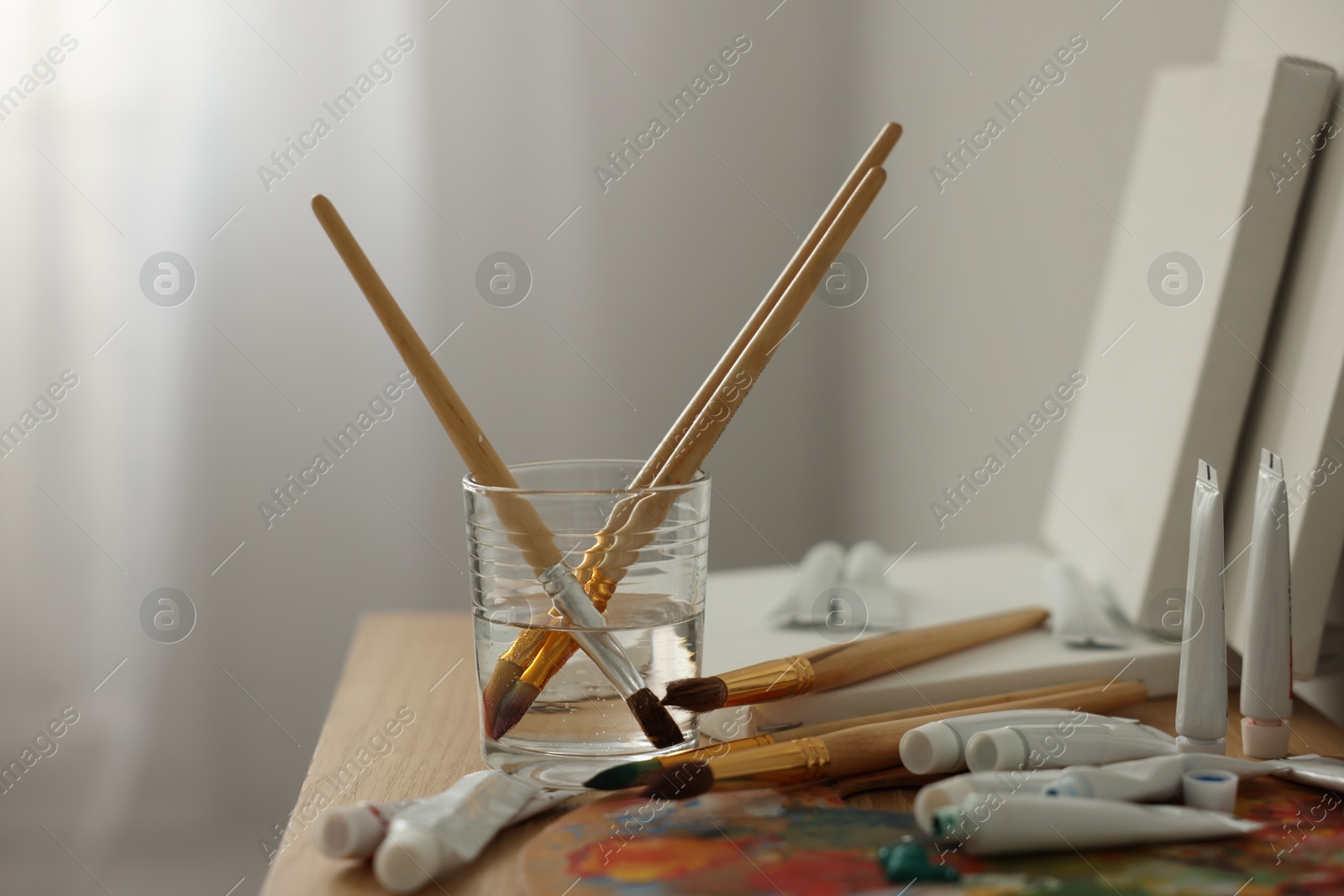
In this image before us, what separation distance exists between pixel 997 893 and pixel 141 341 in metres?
1.27

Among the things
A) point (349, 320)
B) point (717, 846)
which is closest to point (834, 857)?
point (717, 846)

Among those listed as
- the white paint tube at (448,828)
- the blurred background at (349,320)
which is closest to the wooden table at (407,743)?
the white paint tube at (448,828)

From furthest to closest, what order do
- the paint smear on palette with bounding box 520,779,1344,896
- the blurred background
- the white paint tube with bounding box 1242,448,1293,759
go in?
the blurred background, the white paint tube with bounding box 1242,448,1293,759, the paint smear on palette with bounding box 520,779,1344,896

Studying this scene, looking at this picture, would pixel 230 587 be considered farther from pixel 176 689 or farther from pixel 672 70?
pixel 672 70

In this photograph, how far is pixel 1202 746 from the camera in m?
0.43

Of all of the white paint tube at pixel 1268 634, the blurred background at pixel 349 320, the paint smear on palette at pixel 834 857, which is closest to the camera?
the paint smear on palette at pixel 834 857

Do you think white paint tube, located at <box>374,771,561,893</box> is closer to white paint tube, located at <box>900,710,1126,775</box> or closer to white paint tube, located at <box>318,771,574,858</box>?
white paint tube, located at <box>318,771,574,858</box>

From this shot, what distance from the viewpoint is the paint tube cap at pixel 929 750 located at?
1.35ft

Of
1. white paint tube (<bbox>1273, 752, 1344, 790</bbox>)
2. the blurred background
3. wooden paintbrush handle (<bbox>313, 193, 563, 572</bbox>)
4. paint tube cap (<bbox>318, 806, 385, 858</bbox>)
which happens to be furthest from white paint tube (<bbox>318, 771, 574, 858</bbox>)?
the blurred background

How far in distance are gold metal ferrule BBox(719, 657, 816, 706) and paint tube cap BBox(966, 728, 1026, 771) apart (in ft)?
0.28

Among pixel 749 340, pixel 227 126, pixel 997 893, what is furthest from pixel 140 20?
pixel 997 893

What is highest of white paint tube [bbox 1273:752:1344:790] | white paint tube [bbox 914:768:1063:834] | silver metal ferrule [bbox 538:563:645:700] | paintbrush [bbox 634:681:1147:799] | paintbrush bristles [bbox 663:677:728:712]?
silver metal ferrule [bbox 538:563:645:700]

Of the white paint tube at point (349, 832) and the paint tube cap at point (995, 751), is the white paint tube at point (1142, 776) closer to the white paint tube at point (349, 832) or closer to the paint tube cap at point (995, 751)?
the paint tube cap at point (995, 751)

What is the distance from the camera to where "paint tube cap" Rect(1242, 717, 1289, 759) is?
440 millimetres
